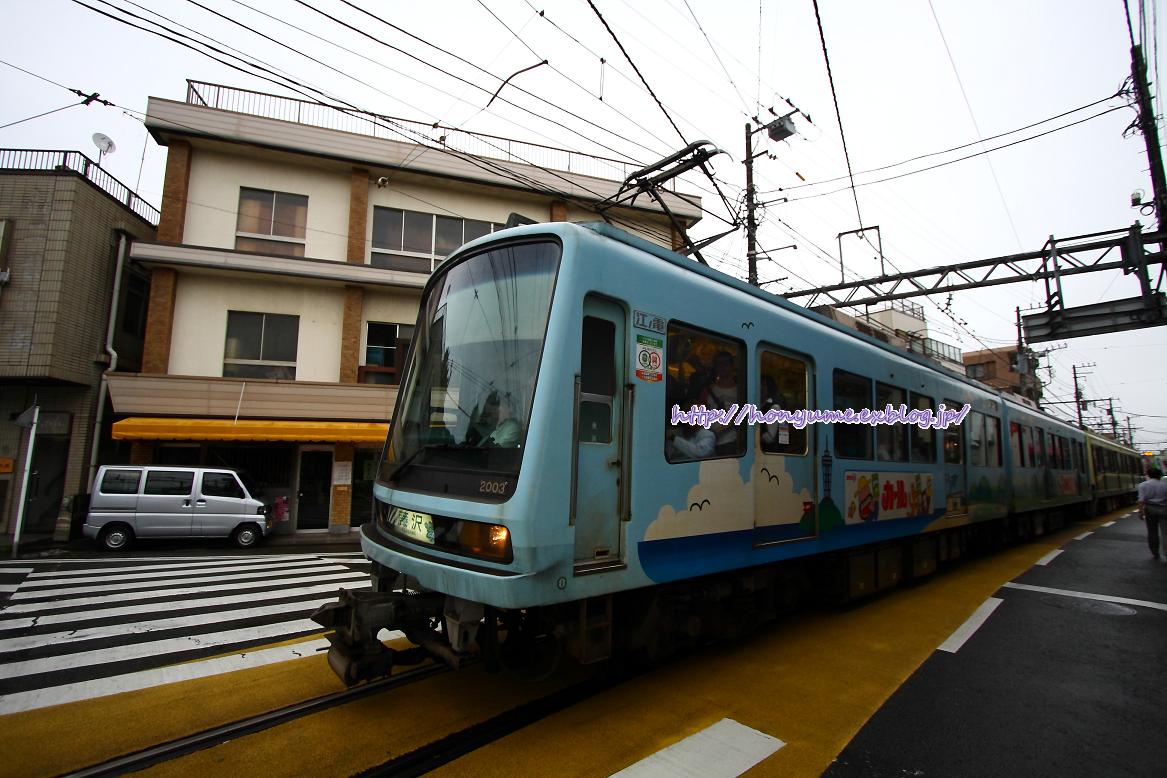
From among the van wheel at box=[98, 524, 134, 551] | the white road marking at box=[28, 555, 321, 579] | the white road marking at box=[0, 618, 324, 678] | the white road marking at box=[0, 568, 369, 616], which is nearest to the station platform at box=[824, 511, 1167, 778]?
the white road marking at box=[0, 618, 324, 678]

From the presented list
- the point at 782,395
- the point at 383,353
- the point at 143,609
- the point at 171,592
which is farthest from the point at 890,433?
the point at 383,353

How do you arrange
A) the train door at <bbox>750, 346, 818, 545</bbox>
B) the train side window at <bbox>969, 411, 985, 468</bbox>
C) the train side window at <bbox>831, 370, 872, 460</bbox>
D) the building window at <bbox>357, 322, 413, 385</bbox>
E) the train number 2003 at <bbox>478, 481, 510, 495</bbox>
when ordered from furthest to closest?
the building window at <bbox>357, 322, 413, 385</bbox> → the train side window at <bbox>969, 411, 985, 468</bbox> → the train side window at <bbox>831, 370, 872, 460</bbox> → the train door at <bbox>750, 346, 818, 545</bbox> → the train number 2003 at <bbox>478, 481, 510, 495</bbox>

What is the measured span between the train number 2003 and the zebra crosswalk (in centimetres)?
294

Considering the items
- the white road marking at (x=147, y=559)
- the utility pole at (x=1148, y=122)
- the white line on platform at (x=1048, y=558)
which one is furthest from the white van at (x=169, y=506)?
the utility pole at (x=1148, y=122)

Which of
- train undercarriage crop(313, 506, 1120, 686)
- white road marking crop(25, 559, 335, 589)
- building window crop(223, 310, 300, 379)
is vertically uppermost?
building window crop(223, 310, 300, 379)

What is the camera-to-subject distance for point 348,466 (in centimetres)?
1470

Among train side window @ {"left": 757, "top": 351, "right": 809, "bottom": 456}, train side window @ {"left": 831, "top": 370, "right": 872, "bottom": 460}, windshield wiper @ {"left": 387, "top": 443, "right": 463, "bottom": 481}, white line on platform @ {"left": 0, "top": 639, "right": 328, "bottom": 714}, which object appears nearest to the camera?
windshield wiper @ {"left": 387, "top": 443, "right": 463, "bottom": 481}

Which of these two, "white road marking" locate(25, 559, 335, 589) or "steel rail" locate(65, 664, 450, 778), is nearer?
"steel rail" locate(65, 664, 450, 778)

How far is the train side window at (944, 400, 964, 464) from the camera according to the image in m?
8.34

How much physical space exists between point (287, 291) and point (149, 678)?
40.9 ft

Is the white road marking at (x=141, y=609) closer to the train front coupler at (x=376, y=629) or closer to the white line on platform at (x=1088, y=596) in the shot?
the train front coupler at (x=376, y=629)

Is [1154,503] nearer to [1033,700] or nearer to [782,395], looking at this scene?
[1033,700]

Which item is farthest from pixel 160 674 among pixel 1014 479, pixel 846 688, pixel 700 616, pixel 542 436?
pixel 1014 479

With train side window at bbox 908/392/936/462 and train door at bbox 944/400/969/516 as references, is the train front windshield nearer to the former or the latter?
train side window at bbox 908/392/936/462
